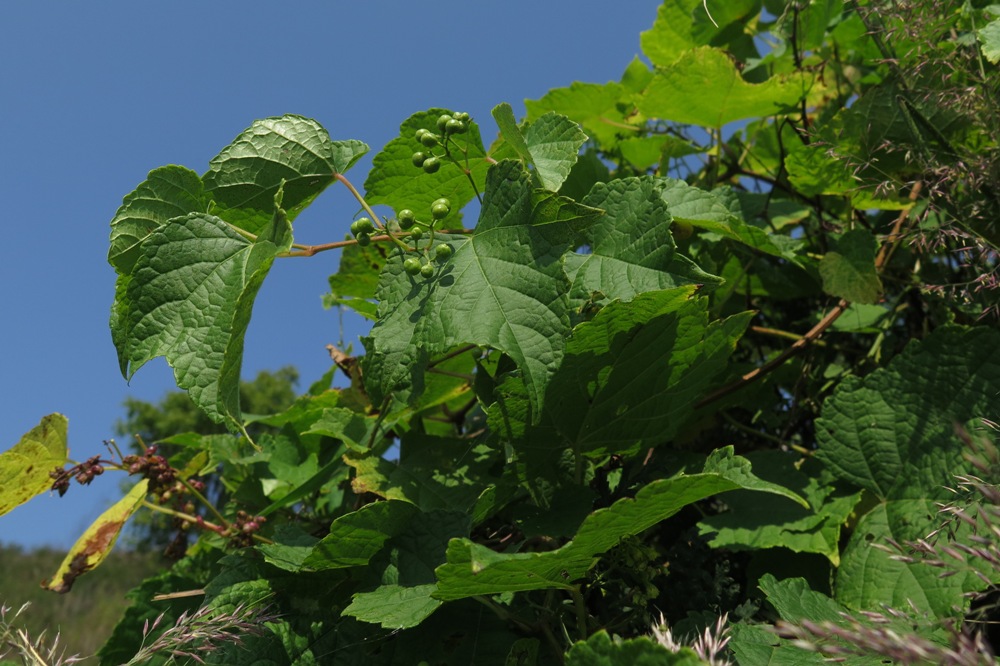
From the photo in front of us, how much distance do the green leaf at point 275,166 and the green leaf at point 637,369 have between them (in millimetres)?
502

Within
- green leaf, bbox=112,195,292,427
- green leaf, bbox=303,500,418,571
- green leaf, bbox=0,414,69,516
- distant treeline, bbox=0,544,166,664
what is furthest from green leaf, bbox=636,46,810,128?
distant treeline, bbox=0,544,166,664

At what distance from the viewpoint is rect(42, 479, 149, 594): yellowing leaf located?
145 centimetres

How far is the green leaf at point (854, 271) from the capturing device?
1.50 meters

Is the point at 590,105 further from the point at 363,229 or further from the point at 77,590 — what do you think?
the point at 77,590

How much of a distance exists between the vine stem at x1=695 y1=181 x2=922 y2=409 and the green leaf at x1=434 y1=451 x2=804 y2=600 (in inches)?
19.6

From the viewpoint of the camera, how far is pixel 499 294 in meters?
1.01

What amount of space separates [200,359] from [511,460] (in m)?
0.47

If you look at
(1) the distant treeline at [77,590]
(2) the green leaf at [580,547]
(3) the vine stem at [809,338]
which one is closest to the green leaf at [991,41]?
(3) the vine stem at [809,338]

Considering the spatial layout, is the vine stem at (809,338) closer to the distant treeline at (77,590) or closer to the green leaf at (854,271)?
Answer: the green leaf at (854,271)

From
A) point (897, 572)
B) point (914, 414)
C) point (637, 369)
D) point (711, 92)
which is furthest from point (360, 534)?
point (711, 92)

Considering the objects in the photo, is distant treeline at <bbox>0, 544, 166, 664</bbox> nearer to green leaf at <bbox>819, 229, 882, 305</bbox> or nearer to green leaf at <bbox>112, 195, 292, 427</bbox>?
green leaf at <bbox>112, 195, 292, 427</bbox>

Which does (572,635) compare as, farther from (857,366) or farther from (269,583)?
(857,366)

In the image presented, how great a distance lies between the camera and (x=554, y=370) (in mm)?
947

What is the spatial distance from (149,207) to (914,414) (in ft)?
4.33
